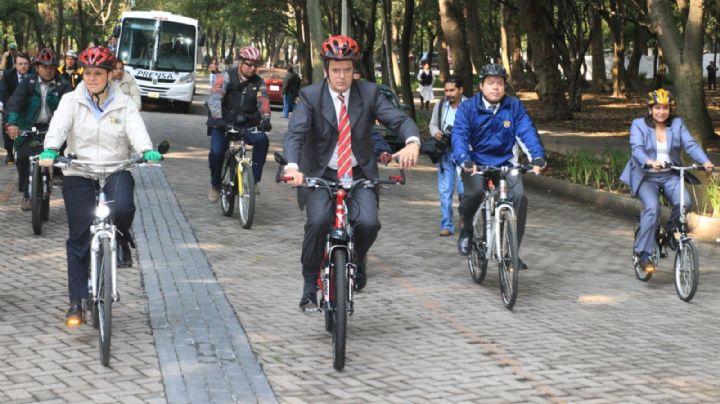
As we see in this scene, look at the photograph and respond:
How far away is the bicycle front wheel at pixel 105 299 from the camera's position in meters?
6.65

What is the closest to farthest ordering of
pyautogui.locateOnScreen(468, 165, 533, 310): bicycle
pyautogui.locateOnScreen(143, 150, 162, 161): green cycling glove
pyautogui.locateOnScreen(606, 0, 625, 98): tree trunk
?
1. pyautogui.locateOnScreen(143, 150, 162, 161): green cycling glove
2. pyautogui.locateOnScreen(468, 165, 533, 310): bicycle
3. pyautogui.locateOnScreen(606, 0, 625, 98): tree trunk

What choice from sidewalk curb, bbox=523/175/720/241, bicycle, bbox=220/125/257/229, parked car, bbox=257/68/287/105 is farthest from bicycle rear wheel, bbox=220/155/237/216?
parked car, bbox=257/68/287/105

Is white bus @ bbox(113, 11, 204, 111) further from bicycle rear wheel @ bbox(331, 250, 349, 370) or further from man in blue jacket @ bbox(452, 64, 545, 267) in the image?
bicycle rear wheel @ bbox(331, 250, 349, 370)

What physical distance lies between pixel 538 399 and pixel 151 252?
512cm

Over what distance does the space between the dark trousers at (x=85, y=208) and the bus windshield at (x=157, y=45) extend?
2999 cm

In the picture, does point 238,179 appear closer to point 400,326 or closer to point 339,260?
point 400,326

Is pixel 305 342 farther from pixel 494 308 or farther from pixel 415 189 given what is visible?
pixel 415 189

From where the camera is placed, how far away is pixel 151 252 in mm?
10680

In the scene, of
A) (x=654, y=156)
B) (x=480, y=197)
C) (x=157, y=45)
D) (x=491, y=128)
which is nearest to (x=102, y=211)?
(x=491, y=128)

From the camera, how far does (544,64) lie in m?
30.2

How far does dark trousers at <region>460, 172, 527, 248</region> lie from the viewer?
9.40m

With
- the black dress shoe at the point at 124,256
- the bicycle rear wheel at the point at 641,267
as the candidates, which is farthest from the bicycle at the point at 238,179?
the black dress shoe at the point at 124,256

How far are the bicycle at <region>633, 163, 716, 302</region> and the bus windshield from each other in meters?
28.1

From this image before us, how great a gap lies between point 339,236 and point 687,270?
3647mm
